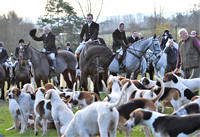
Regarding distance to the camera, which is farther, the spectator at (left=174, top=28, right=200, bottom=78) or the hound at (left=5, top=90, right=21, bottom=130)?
the spectator at (left=174, top=28, right=200, bottom=78)

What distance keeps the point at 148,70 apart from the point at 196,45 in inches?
261

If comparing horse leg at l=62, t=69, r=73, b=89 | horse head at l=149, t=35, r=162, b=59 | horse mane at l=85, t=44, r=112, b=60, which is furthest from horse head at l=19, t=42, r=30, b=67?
horse head at l=149, t=35, r=162, b=59

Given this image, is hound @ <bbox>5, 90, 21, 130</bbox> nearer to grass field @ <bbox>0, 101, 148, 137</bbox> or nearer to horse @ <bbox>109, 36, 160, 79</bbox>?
grass field @ <bbox>0, 101, 148, 137</bbox>

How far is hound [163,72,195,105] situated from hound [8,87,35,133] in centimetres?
308

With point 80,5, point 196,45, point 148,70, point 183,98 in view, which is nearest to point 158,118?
point 183,98

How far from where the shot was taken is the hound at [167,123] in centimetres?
454

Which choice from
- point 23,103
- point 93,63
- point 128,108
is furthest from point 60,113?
point 93,63

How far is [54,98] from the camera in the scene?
6.44 meters

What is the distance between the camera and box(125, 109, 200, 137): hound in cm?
454

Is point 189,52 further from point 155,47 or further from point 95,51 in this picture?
point 155,47

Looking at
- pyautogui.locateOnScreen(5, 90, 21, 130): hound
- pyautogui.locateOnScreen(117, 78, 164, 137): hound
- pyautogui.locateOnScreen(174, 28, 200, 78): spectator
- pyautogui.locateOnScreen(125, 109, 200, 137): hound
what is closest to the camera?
pyautogui.locateOnScreen(125, 109, 200, 137): hound

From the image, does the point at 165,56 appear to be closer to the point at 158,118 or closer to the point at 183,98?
the point at 183,98

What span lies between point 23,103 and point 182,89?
3454 millimetres

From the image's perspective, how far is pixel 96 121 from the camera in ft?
16.7
